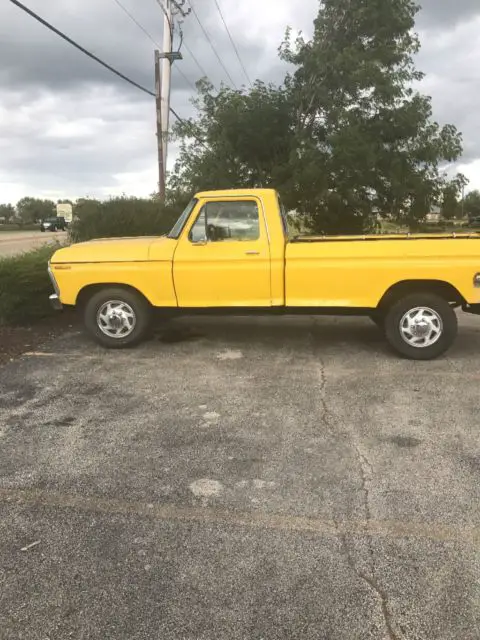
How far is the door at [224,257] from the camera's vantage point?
6562mm

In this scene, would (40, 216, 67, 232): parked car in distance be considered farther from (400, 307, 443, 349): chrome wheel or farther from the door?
(400, 307, 443, 349): chrome wheel

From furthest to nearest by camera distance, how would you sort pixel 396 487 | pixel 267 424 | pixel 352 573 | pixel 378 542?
pixel 267 424 → pixel 396 487 → pixel 378 542 → pixel 352 573

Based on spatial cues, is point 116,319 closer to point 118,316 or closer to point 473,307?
point 118,316

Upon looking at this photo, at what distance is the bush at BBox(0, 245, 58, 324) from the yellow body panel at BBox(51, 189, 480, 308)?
54.5 inches

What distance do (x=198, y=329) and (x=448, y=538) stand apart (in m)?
5.72

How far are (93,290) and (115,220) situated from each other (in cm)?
738

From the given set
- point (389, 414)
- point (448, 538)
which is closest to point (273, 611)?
point (448, 538)

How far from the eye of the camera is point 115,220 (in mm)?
14016

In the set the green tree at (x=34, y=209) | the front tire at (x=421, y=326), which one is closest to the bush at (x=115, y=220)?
the front tire at (x=421, y=326)

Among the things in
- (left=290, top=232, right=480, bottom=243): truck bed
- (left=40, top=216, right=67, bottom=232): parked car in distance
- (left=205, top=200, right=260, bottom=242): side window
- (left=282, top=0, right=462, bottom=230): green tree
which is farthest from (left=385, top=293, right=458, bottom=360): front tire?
(left=40, top=216, right=67, bottom=232): parked car in distance

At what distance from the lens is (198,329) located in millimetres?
8281

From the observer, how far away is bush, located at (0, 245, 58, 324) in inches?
314

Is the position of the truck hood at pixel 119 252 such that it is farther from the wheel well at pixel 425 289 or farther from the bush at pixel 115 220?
the bush at pixel 115 220

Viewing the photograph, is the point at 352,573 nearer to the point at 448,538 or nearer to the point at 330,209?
the point at 448,538
